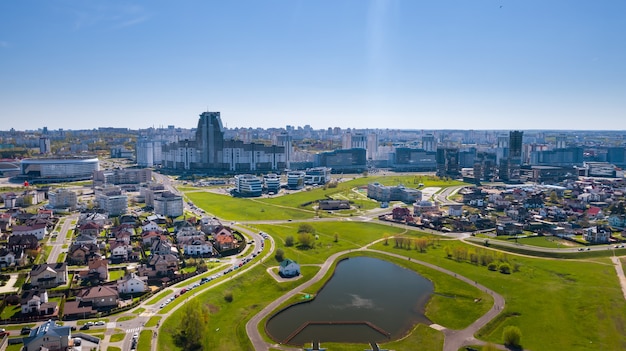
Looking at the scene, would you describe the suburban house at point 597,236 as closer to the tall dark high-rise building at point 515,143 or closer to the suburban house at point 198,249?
the suburban house at point 198,249

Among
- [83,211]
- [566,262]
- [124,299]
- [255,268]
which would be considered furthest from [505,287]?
[83,211]

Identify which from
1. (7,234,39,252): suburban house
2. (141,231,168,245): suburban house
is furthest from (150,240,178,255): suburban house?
(7,234,39,252): suburban house

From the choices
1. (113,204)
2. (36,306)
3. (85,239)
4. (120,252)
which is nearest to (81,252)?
(120,252)

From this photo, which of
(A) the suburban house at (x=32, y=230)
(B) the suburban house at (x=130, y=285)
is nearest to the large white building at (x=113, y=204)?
(A) the suburban house at (x=32, y=230)

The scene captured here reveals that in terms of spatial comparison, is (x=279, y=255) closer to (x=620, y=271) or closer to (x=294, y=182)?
(x=620, y=271)

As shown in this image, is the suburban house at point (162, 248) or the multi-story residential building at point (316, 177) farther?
the multi-story residential building at point (316, 177)
